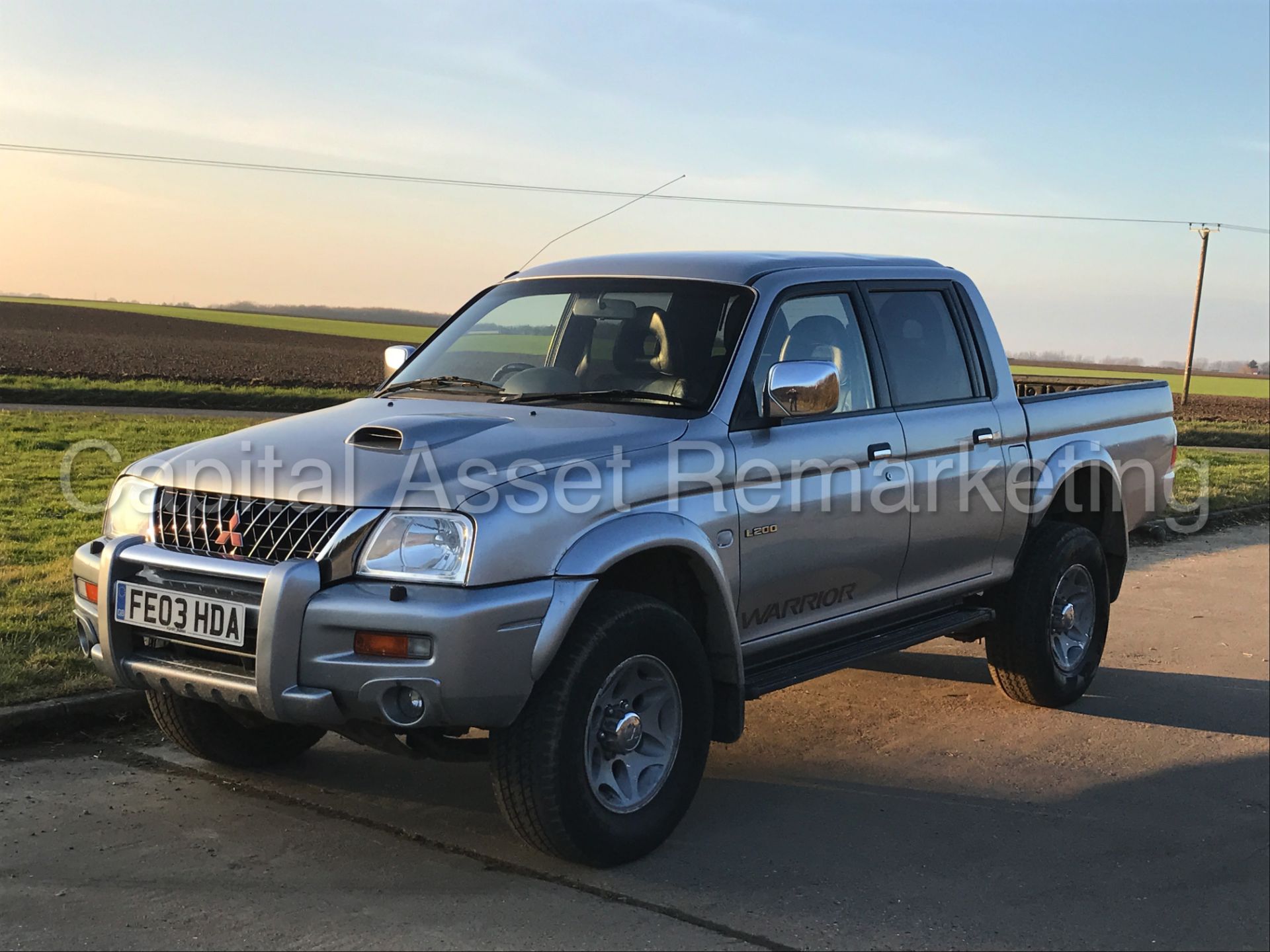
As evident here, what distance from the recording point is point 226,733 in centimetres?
516

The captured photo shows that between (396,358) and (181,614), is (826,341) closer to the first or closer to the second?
(396,358)

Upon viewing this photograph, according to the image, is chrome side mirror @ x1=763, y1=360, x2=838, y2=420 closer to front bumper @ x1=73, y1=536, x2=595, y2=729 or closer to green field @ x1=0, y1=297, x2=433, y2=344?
front bumper @ x1=73, y1=536, x2=595, y2=729

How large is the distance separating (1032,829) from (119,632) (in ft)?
10.9

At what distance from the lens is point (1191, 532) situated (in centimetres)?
1293

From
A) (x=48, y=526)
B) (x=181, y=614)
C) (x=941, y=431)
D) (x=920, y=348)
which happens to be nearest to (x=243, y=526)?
(x=181, y=614)

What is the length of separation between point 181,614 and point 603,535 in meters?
1.35

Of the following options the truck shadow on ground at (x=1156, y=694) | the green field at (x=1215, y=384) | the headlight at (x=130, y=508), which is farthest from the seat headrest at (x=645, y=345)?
the green field at (x=1215, y=384)

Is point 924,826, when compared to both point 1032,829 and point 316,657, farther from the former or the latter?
point 316,657

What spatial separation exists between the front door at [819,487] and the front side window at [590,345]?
0.22 m

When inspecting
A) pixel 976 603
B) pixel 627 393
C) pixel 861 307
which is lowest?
pixel 976 603

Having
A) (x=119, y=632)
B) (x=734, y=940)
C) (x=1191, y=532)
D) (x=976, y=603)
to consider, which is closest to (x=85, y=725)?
(x=119, y=632)

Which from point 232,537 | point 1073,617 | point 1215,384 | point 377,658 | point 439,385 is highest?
point 439,385

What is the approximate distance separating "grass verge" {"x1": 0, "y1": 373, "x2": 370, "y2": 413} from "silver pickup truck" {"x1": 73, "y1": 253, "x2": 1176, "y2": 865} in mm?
18511

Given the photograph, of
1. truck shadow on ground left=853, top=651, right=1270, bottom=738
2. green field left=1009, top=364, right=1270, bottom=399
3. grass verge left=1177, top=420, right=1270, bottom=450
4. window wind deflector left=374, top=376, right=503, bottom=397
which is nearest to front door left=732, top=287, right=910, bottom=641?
window wind deflector left=374, top=376, right=503, bottom=397
